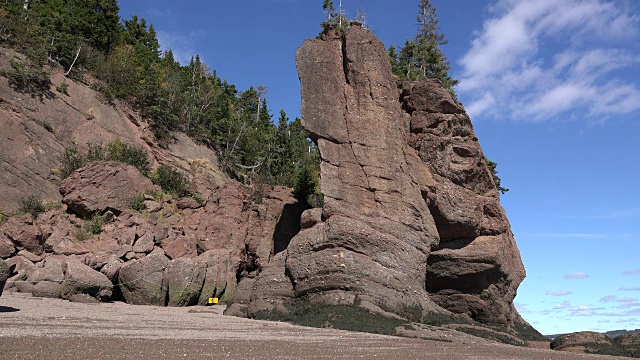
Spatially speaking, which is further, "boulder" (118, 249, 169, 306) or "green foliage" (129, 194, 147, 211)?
"green foliage" (129, 194, 147, 211)

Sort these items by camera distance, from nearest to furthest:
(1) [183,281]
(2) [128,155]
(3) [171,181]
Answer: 1. (1) [183,281]
2. (3) [171,181]
3. (2) [128,155]

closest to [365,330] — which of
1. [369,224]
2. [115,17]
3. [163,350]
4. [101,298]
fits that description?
[369,224]

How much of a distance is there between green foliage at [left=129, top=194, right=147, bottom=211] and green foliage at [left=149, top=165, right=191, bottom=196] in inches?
128

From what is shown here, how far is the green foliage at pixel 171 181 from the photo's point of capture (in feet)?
109

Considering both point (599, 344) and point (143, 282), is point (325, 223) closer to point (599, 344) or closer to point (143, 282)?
point (143, 282)

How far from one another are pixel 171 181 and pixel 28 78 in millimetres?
11858

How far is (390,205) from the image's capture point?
2414 cm

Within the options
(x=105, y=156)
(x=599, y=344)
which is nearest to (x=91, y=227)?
(x=105, y=156)

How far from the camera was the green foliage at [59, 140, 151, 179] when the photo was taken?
31.0 m

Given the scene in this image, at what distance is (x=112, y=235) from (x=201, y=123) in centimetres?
2234

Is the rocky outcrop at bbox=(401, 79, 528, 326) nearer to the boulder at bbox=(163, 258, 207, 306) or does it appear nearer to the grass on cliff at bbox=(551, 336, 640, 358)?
the grass on cliff at bbox=(551, 336, 640, 358)

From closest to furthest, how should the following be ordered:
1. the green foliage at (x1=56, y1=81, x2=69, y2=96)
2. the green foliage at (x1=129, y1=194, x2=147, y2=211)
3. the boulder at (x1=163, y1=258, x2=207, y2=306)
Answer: the boulder at (x1=163, y1=258, x2=207, y2=306)
the green foliage at (x1=129, y1=194, x2=147, y2=211)
the green foliage at (x1=56, y1=81, x2=69, y2=96)

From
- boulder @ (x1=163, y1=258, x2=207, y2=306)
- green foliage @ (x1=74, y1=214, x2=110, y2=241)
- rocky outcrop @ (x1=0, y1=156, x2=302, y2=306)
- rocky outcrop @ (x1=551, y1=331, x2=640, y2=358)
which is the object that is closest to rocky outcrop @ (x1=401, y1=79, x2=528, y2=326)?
rocky outcrop @ (x1=551, y1=331, x2=640, y2=358)

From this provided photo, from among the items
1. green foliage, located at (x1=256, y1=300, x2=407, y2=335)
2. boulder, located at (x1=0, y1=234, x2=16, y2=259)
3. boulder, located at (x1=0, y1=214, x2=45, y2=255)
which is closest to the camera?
green foliage, located at (x1=256, y1=300, x2=407, y2=335)
